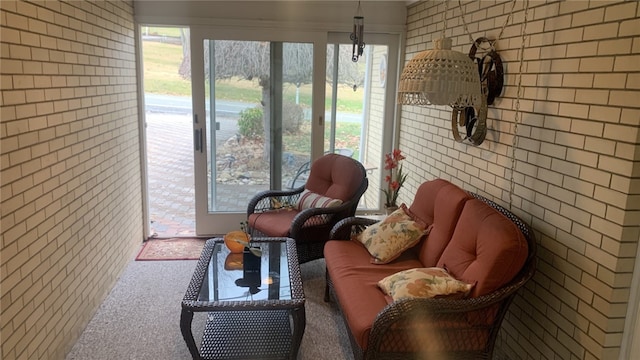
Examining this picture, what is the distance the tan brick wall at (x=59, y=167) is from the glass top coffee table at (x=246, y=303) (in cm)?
73

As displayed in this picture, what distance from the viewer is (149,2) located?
379 centimetres

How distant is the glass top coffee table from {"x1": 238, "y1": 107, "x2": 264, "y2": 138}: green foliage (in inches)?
64.9

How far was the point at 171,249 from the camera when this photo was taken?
3.93 meters

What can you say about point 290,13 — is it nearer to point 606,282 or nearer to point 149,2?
point 149,2

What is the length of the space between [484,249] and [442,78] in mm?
819

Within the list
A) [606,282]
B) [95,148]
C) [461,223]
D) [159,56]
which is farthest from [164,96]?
[606,282]

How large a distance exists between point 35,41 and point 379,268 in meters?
2.14

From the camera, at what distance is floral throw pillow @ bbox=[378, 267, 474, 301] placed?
201 cm

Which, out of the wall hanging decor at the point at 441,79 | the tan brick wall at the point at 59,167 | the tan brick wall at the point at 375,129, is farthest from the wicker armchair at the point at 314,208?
the wall hanging decor at the point at 441,79

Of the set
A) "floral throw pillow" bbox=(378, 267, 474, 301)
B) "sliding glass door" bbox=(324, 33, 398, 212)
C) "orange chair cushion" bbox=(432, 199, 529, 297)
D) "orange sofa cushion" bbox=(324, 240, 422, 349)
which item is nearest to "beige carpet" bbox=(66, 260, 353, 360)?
"orange sofa cushion" bbox=(324, 240, 422, 349)

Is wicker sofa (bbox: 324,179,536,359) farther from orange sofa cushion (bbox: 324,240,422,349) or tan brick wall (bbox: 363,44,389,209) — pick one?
tan brick wall (bbox: 363,44,389,209)

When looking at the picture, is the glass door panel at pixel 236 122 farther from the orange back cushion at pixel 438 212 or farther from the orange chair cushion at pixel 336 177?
the orange back cushion at pixel 438 212

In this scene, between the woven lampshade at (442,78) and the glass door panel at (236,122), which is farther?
the glass door panel at (236,122)

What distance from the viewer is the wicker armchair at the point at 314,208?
325cm
